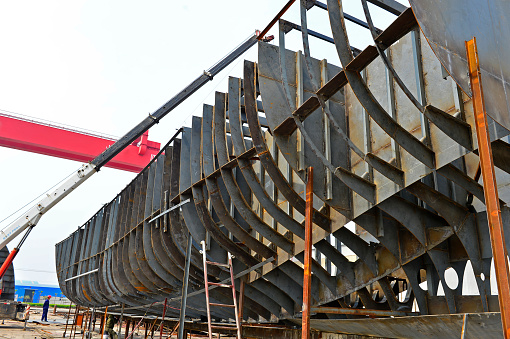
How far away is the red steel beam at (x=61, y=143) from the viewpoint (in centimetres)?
2338

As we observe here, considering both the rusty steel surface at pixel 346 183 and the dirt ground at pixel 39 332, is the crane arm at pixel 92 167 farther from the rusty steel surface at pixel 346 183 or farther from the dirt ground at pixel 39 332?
the rusty steel surface at pixel 346 183

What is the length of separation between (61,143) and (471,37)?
24.6 metres

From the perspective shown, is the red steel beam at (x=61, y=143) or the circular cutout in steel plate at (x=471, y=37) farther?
the red steel beam at (x=61, y=143)

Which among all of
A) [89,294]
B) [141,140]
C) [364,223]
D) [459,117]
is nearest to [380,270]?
[364,223]

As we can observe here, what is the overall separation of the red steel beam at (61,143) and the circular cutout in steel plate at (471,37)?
959 inches

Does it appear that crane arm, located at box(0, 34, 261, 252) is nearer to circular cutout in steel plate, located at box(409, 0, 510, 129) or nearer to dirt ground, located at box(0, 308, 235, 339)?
dirt ground, located at box(0, 308, 235, 339)

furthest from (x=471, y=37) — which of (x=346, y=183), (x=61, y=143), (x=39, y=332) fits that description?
(x=39, y=332)

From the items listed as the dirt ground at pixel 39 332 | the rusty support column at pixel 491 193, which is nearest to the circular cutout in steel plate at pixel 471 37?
the rusty support column at pixel 491 193

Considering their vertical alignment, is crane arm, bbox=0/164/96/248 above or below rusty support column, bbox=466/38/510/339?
above

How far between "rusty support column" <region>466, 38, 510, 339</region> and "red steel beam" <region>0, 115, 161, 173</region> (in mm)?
24678

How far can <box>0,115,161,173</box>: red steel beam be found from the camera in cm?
2338

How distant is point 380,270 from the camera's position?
23.2 feet

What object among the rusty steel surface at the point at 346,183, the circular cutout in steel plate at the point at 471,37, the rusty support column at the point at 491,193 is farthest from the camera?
the rusty steel surface at the point at 346,183

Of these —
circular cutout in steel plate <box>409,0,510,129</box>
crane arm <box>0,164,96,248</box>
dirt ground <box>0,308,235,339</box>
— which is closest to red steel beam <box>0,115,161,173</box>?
crane arm <box>0,164,96,248</box>
